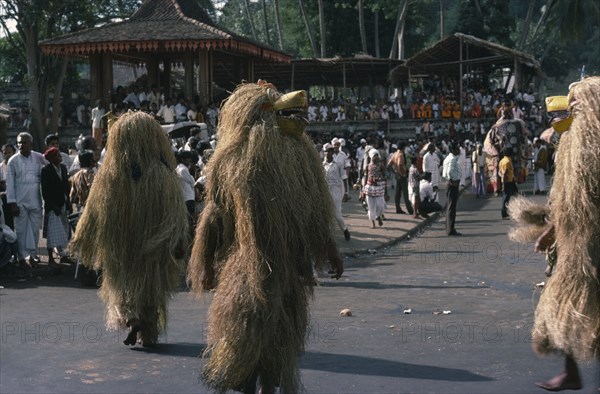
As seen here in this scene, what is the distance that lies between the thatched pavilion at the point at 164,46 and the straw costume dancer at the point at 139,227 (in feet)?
56.1

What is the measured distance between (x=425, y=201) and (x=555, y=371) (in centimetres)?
1431

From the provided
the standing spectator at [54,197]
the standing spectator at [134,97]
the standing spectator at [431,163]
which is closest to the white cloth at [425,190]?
the standing spectator at [431,163]

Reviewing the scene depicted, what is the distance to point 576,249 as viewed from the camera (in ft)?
18.1

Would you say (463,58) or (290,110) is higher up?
(463,58)

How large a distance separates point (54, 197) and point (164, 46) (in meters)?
13.1

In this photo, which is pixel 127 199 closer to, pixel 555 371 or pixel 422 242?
pixel 555 371

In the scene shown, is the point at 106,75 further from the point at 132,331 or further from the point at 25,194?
the point at 132,331

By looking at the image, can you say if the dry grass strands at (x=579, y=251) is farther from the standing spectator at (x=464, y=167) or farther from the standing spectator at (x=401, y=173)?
the standing spectator at (x=464, y=167)

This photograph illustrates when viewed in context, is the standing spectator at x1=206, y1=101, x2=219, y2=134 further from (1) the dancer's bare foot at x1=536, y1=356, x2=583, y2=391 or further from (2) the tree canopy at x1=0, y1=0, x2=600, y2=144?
(1) the dancer's bare foot at x1=536, y1=356, x2=583, y2=391

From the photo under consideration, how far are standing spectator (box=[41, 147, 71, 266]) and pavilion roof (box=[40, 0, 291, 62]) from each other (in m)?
12.5

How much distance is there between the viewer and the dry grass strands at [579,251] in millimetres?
5473

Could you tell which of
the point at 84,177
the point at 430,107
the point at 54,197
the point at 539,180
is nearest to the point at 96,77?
the point at 539,180

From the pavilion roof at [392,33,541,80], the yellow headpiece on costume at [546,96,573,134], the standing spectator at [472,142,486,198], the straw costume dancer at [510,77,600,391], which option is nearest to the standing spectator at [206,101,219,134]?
the standing spectator at [472,142,486,198]

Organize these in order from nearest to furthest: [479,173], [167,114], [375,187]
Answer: [375,187] < [167,114] < [479,173]
